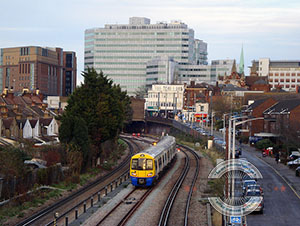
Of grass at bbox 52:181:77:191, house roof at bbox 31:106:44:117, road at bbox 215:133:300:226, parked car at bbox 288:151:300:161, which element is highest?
house roof at bbox 31:106:44:117

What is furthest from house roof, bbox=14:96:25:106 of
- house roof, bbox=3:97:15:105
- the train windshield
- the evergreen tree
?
the train windshield

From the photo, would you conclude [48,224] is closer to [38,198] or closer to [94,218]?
[94,218]

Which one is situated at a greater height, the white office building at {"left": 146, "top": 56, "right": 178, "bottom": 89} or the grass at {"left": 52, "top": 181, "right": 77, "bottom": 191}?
the white office building at {"left": 146, "top": 56, "right": 178, "bottom": 89}

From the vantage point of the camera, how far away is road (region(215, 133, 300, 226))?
29.1 metres

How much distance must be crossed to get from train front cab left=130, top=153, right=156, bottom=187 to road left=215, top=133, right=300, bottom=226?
359 inches

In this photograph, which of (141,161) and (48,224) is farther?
(141,161)

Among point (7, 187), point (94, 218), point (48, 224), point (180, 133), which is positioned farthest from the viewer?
A: point (180, 133)

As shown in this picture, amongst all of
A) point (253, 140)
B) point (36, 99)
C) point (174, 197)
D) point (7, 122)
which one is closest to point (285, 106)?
point (253, 140)

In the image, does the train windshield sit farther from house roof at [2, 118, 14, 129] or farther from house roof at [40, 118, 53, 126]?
house roof at [40, 118, 53, 126]

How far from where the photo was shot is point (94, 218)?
90.7 ft

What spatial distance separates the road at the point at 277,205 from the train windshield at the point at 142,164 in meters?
9.38

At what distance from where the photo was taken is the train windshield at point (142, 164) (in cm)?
3853

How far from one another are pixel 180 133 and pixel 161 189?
5880 cm

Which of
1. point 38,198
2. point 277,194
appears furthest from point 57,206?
point 277,194
